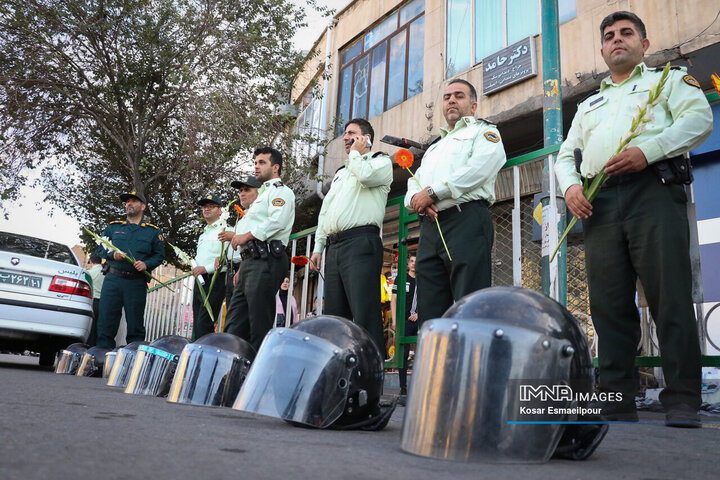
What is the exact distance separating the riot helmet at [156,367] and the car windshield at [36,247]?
3.65m

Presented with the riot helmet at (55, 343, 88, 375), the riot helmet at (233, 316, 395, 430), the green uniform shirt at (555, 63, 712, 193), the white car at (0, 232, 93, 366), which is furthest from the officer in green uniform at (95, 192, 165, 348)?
the green uniform shirt at (555, 63, 712, 193)

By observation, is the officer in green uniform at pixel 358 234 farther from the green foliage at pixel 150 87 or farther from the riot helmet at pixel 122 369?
the green foliage at pixel 150 87

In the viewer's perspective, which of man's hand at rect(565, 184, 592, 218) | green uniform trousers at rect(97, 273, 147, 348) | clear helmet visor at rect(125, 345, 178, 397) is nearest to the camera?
man's hand at rect(565, 184, 592, 218)

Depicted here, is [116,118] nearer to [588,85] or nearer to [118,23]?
[118,23]

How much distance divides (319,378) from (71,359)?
5.21 metres

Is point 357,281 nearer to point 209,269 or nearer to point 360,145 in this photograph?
point 360,145

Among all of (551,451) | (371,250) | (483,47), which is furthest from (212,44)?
(551,451)

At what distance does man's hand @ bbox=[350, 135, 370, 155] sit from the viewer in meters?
4.16

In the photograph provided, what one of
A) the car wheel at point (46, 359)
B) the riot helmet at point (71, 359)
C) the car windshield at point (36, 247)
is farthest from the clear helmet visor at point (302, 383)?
the car wheel at point (46, 359)

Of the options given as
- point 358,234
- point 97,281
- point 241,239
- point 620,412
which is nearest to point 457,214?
point 358,234

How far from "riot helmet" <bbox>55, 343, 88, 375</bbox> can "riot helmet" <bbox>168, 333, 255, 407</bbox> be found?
391 cm

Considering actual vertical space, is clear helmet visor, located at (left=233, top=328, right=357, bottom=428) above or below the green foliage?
below

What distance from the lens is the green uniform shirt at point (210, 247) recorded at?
6.42m

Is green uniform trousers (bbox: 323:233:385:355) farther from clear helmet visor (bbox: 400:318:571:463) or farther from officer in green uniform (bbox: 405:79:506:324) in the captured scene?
clear helmet visor (bbox: 400:318:571:463)
